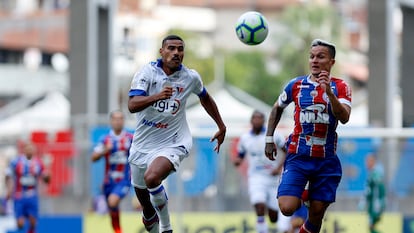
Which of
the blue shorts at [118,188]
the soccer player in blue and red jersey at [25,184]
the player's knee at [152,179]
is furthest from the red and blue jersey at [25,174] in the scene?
the player's knee at [152,179]

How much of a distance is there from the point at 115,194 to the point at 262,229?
8.37 ft

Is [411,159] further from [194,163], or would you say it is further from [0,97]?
[0,97]

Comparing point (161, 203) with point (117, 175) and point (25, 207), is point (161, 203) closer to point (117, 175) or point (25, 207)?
point (117, 175)

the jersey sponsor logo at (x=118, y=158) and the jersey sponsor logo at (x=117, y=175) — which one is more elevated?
the jersey sponsor logo at (x=118, y=158)

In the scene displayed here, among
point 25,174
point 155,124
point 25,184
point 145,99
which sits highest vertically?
point 145,99

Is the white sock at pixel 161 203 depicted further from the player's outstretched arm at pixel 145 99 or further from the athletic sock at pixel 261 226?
the athletic sock at pixel 261 226

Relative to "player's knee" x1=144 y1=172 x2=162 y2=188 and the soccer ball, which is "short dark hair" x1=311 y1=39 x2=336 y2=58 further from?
"player's knee" x1=144 y1=172 x2=162 y2=188

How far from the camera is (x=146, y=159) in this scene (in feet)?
46.7

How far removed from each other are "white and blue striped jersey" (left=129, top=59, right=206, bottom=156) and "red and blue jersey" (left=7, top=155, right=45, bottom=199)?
11.4 meters

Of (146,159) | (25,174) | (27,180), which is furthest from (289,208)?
(27,180)

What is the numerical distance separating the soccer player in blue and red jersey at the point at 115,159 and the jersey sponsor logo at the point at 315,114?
22.0 ft

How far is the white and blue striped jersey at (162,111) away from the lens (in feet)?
46.1

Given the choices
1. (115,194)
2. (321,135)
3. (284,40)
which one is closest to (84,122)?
(115,194)

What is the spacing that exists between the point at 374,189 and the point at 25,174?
24.4 feet
